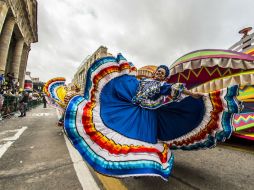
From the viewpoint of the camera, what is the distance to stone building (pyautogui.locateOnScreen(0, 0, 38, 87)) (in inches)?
737

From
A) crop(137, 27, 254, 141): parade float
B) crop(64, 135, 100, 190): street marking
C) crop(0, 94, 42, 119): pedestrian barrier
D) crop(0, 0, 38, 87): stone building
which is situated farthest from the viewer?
crop(0, 0, 38, 87): stone building

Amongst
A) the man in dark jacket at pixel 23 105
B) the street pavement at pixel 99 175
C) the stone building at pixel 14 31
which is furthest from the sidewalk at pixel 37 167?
the stone building at pixel 14 31

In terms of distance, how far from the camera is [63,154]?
4.17 m

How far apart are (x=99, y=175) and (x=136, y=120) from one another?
1.24 m

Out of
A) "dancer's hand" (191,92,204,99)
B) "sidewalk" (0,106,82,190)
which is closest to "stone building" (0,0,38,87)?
"sidewalk" (0,106,82,190)

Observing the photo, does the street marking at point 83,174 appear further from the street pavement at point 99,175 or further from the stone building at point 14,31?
the stone building at point 14,31

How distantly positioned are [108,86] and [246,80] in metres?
4.48

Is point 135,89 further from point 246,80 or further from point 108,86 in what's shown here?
point 246,80

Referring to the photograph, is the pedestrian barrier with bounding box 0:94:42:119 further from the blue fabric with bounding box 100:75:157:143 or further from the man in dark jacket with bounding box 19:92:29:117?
the blue fabric with bounding box 100:75:157:143

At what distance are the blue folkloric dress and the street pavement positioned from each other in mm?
607

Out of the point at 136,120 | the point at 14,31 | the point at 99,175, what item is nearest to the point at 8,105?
the point at 99,175

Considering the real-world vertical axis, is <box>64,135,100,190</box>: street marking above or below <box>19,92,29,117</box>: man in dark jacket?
below

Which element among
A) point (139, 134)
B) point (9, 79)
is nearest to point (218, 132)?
point (139, 134)

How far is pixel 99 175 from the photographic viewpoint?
3051mm
